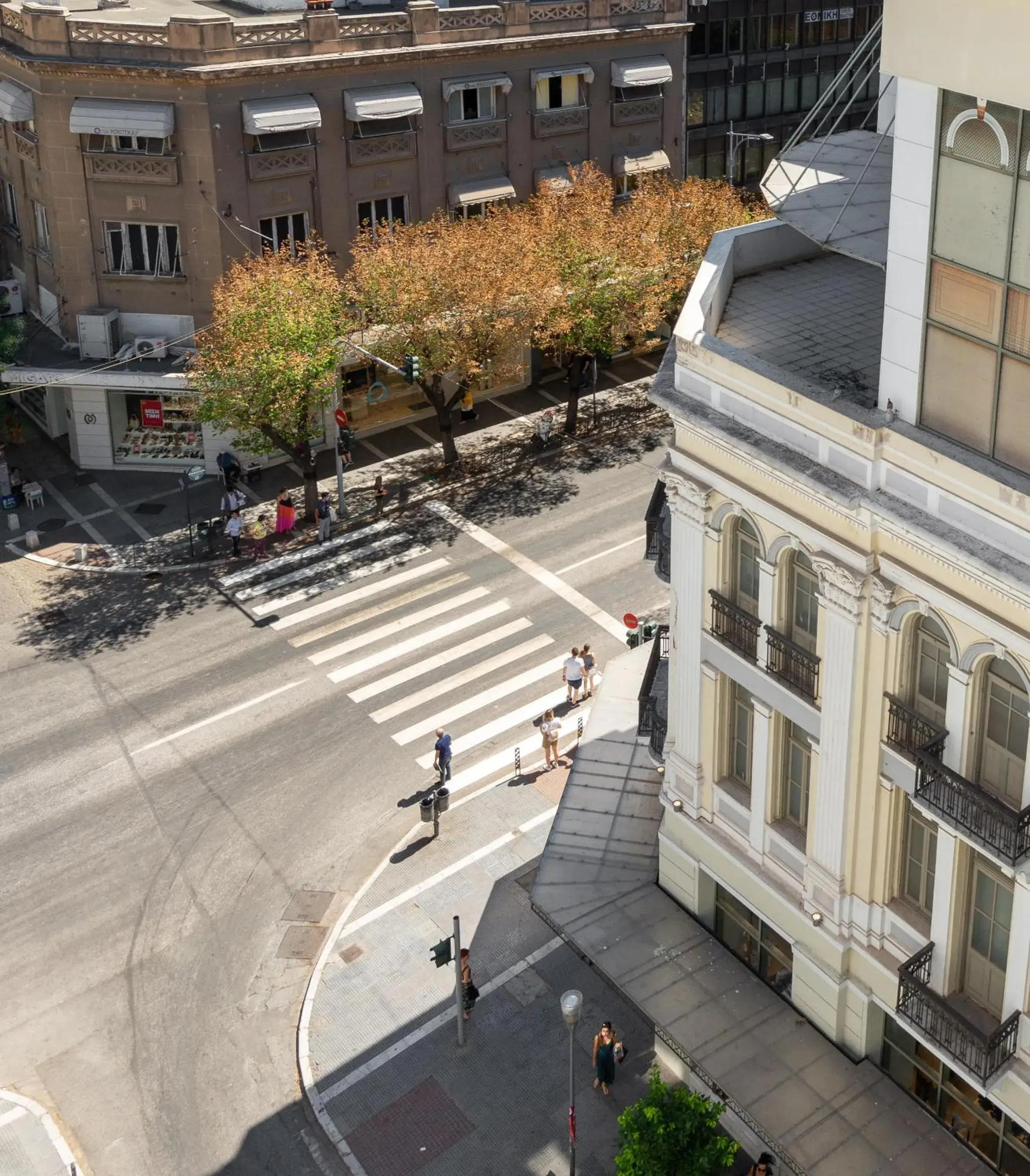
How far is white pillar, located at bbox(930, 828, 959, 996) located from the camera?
26.9m

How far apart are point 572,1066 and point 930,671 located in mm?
11971

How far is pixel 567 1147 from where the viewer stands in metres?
33.9

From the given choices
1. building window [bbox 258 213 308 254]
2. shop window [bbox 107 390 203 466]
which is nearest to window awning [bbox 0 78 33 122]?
building window [bbox 258 213 308 254]

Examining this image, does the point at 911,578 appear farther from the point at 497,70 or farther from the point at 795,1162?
the point at 497,70

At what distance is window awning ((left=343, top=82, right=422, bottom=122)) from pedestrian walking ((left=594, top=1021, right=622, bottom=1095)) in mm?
38382

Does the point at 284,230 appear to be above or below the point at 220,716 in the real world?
above

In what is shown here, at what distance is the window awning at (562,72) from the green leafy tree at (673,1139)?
46584mm

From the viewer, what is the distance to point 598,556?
185 ft

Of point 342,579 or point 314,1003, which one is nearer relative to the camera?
point 314,1003

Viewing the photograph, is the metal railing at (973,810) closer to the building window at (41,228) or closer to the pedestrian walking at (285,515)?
the pedestrian walking at (285,515)

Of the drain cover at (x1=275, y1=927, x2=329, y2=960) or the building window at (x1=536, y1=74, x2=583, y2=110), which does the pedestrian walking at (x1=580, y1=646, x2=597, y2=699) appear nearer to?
the drain cover at (x1=275, y1=927, x2=329, y2=960)

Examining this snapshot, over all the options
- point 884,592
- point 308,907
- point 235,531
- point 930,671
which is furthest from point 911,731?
point 235,531

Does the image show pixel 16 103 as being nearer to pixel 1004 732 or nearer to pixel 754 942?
pixel 754 942

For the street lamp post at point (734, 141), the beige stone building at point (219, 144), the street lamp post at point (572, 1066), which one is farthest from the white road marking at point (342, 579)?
the street lamp post at point (734, 141)
